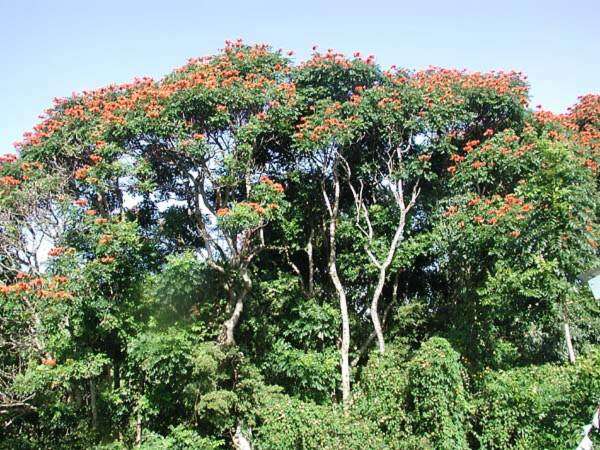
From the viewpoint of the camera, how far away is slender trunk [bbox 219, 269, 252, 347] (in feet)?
31.7

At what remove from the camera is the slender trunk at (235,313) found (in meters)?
9.66

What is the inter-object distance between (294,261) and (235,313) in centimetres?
245

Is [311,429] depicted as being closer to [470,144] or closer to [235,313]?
[235,313]

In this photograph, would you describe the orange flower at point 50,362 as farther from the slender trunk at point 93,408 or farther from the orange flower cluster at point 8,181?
the orange flower cluster at point 8,181

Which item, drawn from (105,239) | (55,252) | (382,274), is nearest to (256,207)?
(105,239)

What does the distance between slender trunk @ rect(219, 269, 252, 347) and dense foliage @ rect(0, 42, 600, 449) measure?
0.06 meters

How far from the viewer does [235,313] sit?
32.2 feet

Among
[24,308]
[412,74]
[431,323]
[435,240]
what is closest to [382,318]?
[431,323]

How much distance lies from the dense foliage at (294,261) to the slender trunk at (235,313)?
0.06 metres

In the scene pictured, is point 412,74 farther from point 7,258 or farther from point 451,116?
point 7,258

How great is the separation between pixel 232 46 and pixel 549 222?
277 inches

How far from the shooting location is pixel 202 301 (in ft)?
33.3

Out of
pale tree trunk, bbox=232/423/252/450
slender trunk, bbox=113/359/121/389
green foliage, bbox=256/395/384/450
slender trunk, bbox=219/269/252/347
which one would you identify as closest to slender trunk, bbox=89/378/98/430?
slender trunk, bbox=113/359/121/389

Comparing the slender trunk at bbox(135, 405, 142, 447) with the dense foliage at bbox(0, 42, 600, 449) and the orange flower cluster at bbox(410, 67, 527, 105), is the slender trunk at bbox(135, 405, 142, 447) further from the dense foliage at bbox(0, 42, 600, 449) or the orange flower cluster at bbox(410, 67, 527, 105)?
the orange flower cluster at bbox(410, 67, 527, 105)
